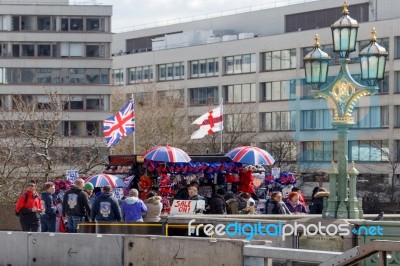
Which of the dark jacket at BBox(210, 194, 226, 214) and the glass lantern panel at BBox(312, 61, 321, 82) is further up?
the glass lantern panel at BBox(312, 61, 321, 82)

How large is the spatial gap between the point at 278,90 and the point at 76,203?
66716 millimetres

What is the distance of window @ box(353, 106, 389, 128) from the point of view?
80062mm

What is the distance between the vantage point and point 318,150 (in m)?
85.3

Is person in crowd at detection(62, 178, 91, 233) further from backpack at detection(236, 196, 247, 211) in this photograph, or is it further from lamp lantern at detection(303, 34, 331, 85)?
lamp lantern at detection(303, 34, 331, 85)

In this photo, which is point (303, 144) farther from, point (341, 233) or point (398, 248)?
point (398, 248)

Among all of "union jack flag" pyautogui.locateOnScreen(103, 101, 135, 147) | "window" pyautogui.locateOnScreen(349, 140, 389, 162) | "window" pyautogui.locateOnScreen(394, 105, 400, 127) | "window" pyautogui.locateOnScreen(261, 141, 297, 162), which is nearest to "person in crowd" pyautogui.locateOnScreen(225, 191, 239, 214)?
"union jack flag" pyautogui.locateOnScreen(103, 101, 135, 147)

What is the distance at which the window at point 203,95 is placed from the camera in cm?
9351

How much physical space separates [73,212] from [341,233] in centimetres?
678

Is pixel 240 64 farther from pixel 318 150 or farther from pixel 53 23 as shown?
pixel 53 23

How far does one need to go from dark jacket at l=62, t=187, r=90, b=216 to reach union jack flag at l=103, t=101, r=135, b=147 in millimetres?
12534

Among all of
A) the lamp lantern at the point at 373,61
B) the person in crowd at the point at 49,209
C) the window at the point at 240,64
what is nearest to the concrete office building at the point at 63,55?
the window at the point at 240,64

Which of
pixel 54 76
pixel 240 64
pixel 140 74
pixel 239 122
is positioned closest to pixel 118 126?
pixel 239 122

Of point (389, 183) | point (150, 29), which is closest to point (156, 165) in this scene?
point (389, 183)

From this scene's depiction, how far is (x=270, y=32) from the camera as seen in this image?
9269 cm
